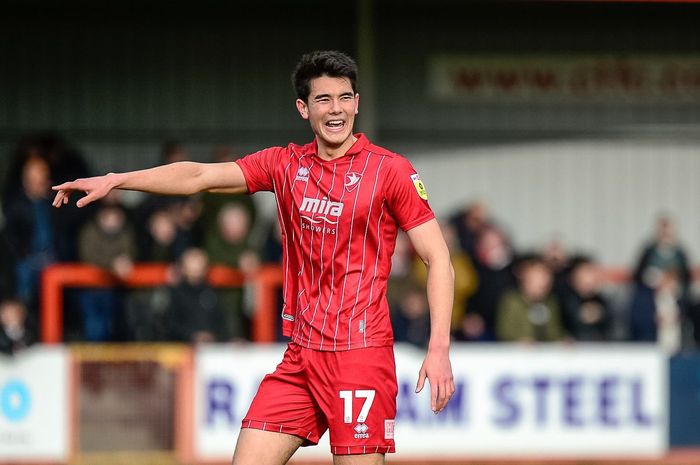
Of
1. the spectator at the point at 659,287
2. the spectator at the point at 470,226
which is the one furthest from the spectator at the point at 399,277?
the spectator at the point at 659,287

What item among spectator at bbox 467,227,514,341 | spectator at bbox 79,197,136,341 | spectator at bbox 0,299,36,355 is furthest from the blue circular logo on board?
spectator at bbox 467,227,514,341

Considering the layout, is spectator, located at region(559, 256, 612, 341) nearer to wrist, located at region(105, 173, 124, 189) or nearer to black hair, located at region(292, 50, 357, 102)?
black hair, located at region(292, 50, 357, 102)

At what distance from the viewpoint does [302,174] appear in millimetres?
4996

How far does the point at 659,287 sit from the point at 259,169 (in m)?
7.97

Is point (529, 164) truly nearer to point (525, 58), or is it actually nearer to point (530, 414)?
point (525, 58)

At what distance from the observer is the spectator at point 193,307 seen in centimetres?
1027

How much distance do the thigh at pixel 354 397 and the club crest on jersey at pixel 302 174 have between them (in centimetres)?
65

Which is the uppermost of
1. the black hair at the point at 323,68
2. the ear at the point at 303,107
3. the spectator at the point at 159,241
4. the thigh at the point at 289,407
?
the black hair at the point at 323,68

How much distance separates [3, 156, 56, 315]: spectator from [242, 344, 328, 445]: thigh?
5.92 meters

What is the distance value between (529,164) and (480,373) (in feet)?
17.3

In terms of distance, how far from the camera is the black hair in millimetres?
4809

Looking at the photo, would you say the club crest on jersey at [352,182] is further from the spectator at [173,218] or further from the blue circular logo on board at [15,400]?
the spectator at [173,218]

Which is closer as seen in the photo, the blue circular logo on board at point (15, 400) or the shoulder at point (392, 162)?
the shoulder at point (392, 162)

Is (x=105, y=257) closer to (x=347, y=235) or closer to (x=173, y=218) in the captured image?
(x=173, y=218)
